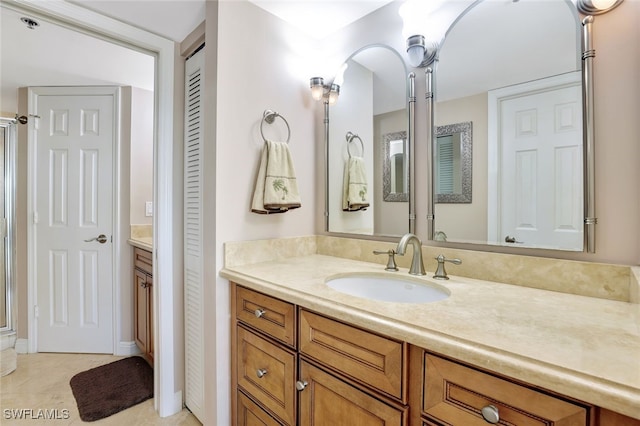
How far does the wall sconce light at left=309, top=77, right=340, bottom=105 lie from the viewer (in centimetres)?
168

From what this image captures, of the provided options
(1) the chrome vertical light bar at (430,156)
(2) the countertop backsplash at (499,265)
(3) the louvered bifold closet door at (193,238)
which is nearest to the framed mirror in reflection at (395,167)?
(1) the chrome vertical light bar at (430,156)

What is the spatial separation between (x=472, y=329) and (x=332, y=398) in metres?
0.49

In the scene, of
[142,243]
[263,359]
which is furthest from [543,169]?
[142,243]

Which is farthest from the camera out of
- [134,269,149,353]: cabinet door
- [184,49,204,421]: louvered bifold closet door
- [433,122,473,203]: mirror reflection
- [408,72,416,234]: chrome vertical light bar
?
[134,269,149,353]: cabinet door

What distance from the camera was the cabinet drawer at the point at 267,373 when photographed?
106 centimetres

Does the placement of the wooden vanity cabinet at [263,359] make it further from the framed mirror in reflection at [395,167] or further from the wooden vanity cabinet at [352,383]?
the framed mirror in reflection at [395,167]

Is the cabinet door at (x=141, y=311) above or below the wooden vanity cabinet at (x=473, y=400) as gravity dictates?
below

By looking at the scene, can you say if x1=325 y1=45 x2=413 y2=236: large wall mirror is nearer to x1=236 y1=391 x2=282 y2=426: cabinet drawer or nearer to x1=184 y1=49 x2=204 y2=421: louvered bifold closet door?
x1=184 y1=49 x2=204 y2=421: louvered bifold closet door

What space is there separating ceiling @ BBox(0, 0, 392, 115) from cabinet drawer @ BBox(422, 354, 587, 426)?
5.33 feet

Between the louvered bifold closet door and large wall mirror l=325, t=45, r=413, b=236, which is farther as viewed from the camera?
the louvered bifold closet door

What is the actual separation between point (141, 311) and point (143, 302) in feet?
0.36

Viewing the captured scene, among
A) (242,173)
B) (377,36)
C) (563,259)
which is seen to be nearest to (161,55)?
(242,173)

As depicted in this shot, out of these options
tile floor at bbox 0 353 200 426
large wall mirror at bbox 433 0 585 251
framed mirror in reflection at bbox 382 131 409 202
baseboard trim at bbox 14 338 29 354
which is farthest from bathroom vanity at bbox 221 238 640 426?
baseboard trim at bbox 14 338 29 354

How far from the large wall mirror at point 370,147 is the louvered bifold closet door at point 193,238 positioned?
73cm
